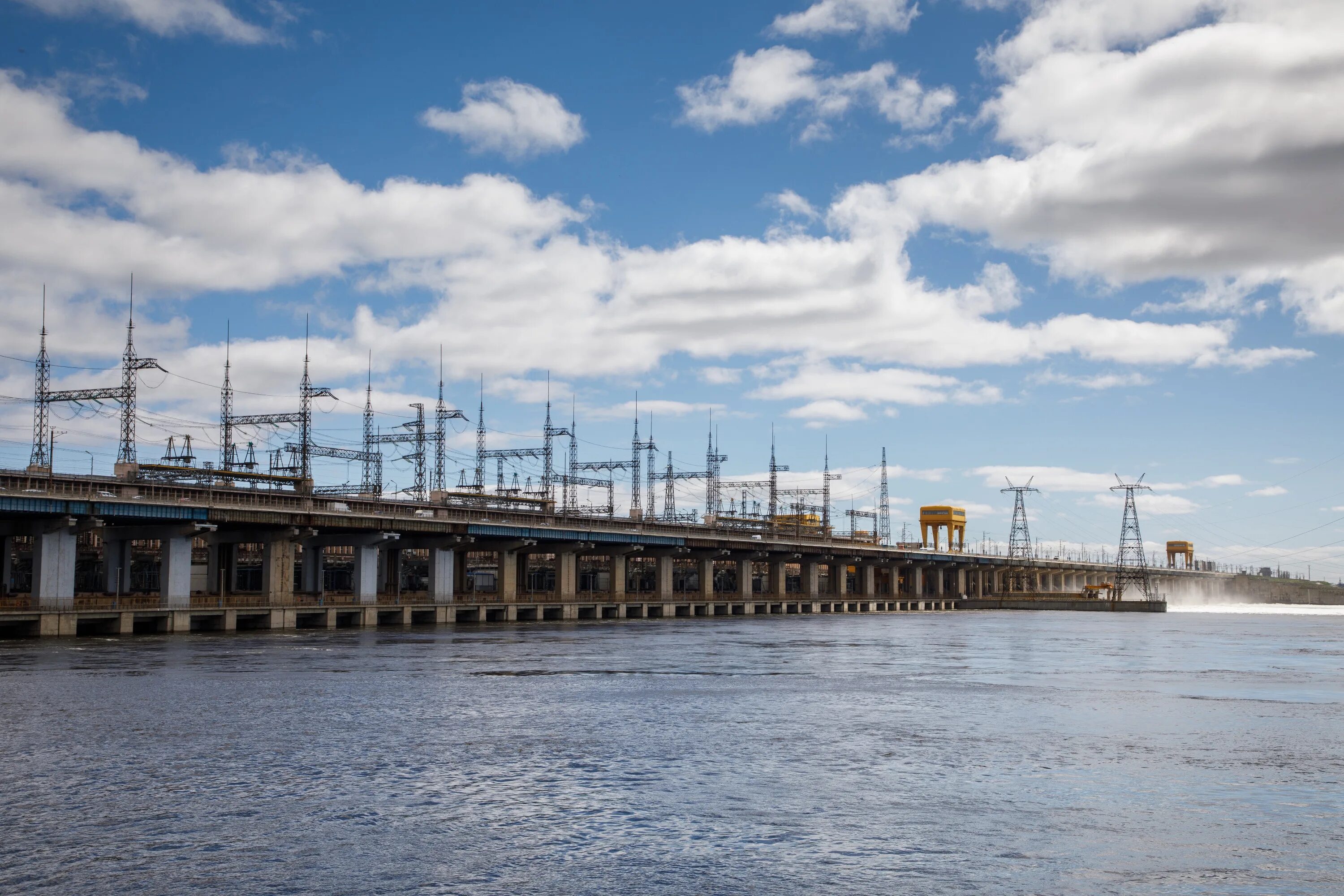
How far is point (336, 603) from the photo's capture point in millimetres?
87375

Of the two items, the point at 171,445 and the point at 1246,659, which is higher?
the point at 171,445

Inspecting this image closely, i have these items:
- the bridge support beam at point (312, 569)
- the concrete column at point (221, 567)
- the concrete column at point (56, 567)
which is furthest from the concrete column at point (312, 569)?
the concrete column at point (56, 567)

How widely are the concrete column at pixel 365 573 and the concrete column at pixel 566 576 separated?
2505 centimetres

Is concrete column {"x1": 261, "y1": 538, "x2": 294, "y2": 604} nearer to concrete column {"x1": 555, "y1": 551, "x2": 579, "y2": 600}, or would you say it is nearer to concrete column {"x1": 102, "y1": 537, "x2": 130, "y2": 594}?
concrete column {"x1": 102, "y1": 537, "x2": 130, "y2": 594}

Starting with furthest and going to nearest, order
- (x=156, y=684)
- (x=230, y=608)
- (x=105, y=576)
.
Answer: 1. (x=105, y=576)
2. (x=230, y=608)
3. (x=156, y=684)

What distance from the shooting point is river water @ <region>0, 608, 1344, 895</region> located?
1733cm

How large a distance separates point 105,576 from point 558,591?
1616 inches

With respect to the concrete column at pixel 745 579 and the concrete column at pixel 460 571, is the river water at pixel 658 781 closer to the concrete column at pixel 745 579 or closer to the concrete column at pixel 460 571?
the concrete column at pixel 460 571

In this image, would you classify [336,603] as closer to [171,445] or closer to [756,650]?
[756,650]

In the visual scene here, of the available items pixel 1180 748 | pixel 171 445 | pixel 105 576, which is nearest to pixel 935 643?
pixel 1180 748

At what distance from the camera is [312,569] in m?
95.1

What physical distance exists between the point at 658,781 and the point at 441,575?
256ft

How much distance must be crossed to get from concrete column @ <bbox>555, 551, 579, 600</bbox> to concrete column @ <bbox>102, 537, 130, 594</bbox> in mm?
39266

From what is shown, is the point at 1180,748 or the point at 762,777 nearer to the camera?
the point at 762,777
